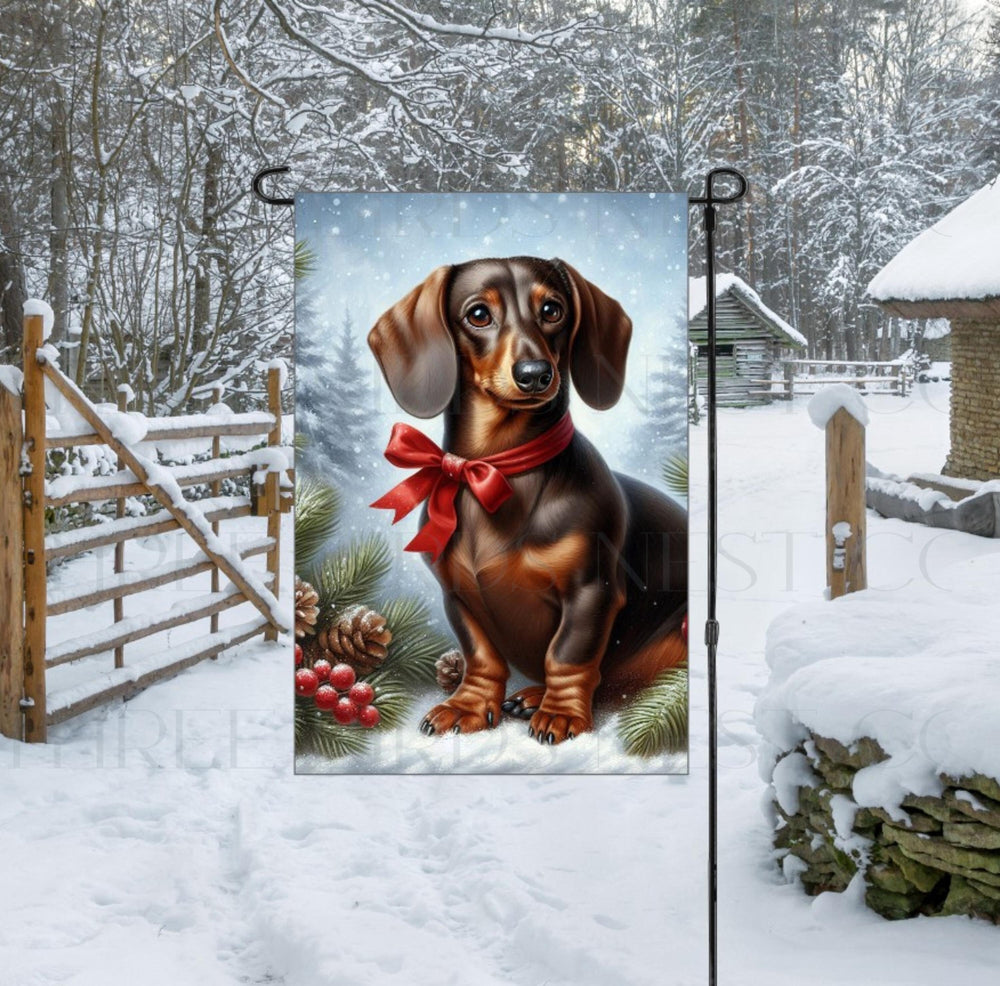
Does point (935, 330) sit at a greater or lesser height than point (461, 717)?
greater

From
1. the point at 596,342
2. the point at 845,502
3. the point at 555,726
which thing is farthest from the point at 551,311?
the point at 845,502

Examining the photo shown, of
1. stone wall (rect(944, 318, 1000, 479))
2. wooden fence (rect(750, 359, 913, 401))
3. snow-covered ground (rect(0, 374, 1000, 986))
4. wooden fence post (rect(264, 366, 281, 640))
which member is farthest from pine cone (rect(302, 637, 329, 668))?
wooden fence (rect(750, 359, 913, 401))

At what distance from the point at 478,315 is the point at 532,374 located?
0.18m

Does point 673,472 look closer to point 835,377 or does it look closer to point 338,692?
point 338,692

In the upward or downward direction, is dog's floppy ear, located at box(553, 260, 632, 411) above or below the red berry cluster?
above

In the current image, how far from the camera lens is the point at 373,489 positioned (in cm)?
289

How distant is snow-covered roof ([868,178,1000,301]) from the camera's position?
11297mm

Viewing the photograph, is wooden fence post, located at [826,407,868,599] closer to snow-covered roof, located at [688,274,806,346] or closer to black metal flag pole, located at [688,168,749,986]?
black metal flag pole, located at [688,168,749,986]

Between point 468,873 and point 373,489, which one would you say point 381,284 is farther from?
point 468,873

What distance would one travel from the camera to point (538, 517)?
2.86 metres

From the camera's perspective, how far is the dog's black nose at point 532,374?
9.20ft

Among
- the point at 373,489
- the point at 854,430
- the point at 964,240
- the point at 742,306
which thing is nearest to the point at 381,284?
the point at 373,489

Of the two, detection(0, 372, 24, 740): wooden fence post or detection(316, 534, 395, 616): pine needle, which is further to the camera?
detection(0, 372, 24, 740): wooden fence post

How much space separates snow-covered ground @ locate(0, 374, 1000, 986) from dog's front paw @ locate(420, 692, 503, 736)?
969mm
